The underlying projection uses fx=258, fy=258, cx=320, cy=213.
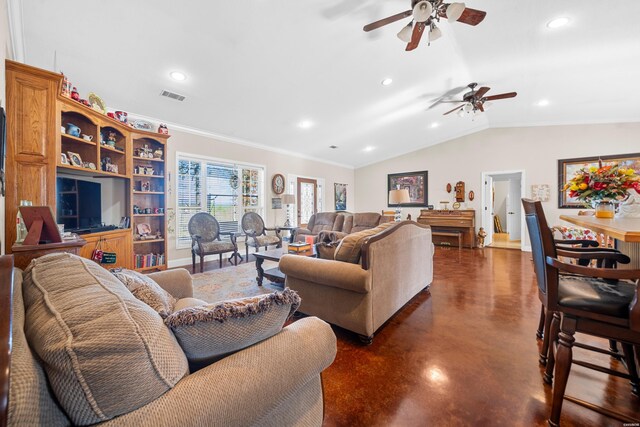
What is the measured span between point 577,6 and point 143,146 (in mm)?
5628

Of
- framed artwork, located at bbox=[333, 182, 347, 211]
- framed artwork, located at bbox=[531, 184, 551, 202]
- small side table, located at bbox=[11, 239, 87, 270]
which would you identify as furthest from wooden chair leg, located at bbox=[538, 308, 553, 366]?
framed artwork, located at bbox=[333, 182, 347, 211]

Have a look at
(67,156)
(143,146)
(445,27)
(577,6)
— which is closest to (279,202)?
(143,146)

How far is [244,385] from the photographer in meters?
0.71

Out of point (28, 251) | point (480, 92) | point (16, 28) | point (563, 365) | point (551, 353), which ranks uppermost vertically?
point (480, 92)

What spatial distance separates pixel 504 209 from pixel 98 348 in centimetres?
1106

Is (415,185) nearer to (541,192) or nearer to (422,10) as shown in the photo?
(541,192)

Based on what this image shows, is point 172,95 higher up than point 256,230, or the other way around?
point 172,95

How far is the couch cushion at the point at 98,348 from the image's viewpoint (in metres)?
0.50

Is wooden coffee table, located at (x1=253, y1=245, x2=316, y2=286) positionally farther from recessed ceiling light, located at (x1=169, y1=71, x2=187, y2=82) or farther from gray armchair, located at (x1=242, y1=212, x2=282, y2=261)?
recessed ceiling light, located at (x1=169, y1=71, x2=187, y2=82)

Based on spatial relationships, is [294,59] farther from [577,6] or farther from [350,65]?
[577,6]

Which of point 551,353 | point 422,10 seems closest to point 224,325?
point 551,353

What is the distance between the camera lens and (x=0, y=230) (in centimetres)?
170

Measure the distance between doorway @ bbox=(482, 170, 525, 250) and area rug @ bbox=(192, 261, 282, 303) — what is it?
230 inches

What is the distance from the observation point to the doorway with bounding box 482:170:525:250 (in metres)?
6.51
